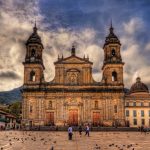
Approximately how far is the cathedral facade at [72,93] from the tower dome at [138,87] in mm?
20293

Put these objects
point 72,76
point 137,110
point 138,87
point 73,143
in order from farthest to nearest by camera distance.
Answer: point 138,87 < point 137,110 < point 72,76 < point 73,143

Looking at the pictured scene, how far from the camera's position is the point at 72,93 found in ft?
209

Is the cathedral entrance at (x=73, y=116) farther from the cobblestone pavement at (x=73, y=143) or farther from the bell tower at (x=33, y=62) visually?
the cobblestone pavement at (x=73, y=143)

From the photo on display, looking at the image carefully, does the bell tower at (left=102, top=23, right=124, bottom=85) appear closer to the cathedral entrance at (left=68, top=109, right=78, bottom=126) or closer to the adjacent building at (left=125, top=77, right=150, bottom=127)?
the cathedral entrance at (left=68, top=109, right=78, bottom=126)

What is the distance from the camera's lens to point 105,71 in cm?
6612

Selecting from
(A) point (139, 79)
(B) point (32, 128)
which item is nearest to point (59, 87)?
(B) point (32, 128)

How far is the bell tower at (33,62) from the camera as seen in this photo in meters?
64.5

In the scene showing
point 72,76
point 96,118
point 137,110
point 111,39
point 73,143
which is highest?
point 111,39

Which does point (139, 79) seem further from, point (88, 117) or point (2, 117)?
point (2, 117)

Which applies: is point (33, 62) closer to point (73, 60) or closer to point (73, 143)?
point (73, 60)

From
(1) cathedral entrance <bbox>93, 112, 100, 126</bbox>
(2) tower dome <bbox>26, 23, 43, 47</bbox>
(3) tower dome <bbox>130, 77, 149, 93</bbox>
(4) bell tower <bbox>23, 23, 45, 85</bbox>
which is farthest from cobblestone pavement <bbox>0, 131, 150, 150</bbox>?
(3) tower dome <bbox>130, 77, 149, 93</bbox>

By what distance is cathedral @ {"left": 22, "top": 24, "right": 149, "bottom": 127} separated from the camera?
62719 millimetres

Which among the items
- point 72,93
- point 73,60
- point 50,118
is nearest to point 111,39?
point 73,60

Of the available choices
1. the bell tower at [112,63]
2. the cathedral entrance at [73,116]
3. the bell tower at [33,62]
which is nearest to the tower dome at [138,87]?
the bell tower at [112,63]
